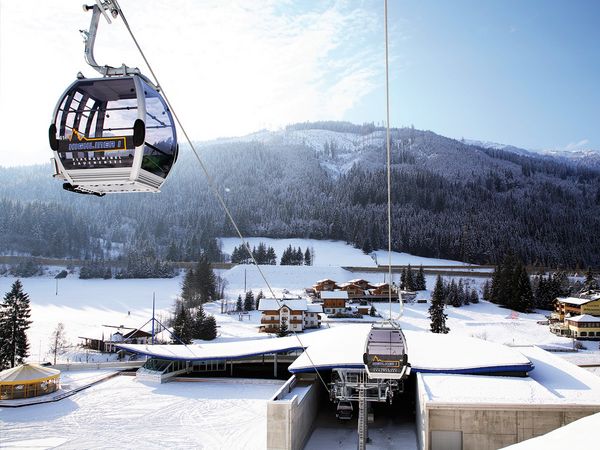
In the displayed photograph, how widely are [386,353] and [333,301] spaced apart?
108 feet

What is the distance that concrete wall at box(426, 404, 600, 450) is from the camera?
1193cm

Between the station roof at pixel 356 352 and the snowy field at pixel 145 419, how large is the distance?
1.91 metres

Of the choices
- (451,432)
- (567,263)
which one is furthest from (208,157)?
(451,432)

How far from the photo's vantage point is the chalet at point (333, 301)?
4291cm

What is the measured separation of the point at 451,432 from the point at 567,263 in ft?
311

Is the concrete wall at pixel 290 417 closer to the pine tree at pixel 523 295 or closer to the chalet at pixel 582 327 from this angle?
the chalet at pixel 582 327

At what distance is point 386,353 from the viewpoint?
406 inches

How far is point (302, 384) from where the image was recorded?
52.0 ft

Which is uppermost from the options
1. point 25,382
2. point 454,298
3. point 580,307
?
point 580,307

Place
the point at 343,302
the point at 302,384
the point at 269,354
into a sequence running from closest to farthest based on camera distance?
the point at 302,384, the point at 269,354, the point at 343,302

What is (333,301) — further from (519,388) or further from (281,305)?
(519,388)

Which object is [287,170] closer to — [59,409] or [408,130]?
[408,130]

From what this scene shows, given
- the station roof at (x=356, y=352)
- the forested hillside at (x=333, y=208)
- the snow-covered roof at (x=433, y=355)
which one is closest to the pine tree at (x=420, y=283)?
the station roof at (x=356, y=352)

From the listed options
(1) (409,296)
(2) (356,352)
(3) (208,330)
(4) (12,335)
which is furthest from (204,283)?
(2) (356,352)
